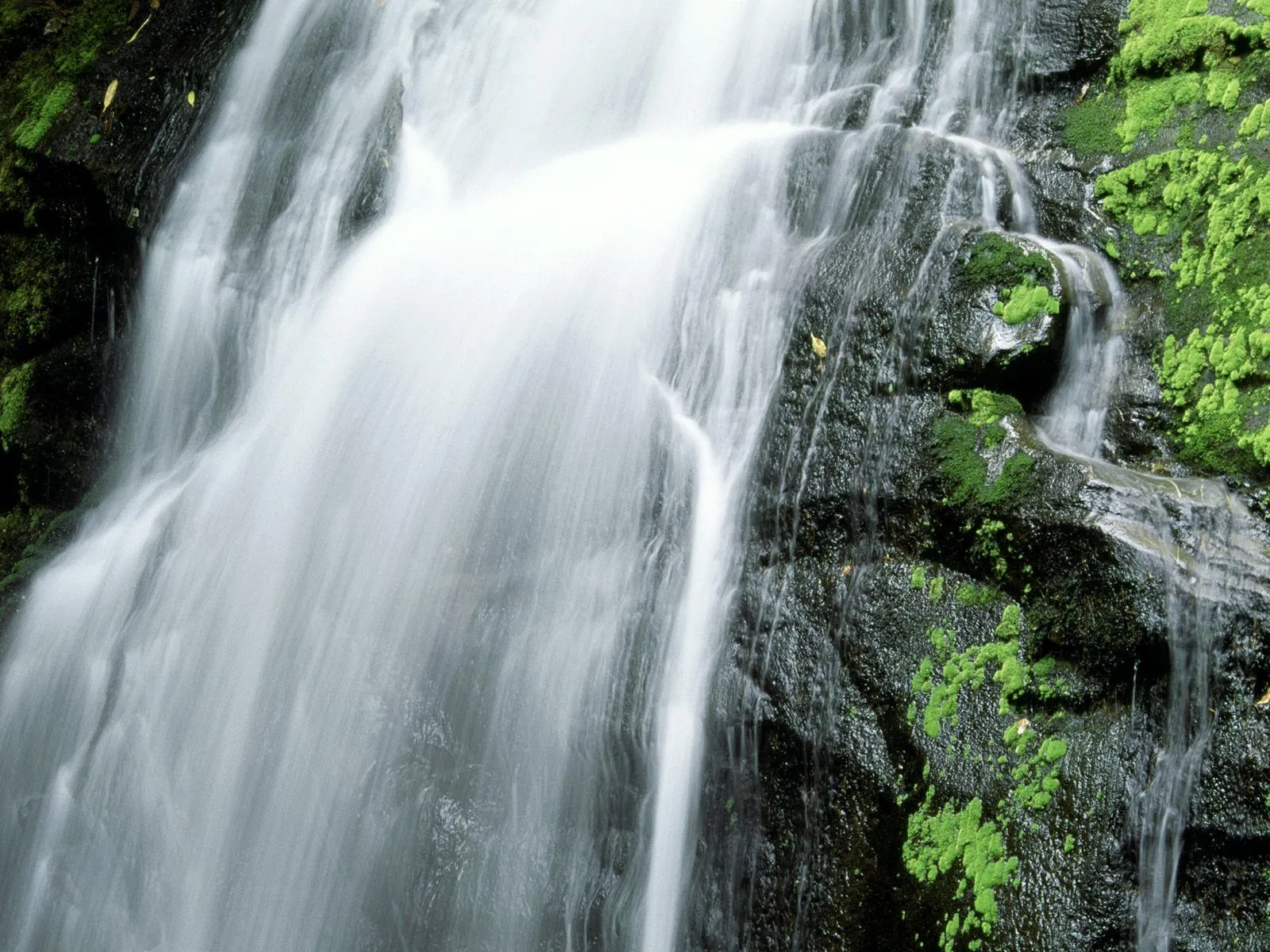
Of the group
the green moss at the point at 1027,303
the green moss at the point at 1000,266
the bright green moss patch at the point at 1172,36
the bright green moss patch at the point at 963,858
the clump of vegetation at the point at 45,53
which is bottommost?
the bright green moss patch at the point at 963,858

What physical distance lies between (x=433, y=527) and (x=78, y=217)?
168 inches

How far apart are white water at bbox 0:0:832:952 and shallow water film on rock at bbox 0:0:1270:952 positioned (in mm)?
23

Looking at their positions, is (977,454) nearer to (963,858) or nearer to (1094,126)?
(963,858)

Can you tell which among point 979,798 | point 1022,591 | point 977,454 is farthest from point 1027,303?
point 979,798

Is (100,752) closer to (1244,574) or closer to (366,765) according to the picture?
(366,765)

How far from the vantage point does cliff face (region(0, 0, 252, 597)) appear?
7055mm

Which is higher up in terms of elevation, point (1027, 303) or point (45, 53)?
point (45, 53)

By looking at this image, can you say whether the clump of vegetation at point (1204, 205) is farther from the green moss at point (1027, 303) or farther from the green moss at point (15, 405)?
the green moss at point (15, 405)

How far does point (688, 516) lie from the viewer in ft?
14.7

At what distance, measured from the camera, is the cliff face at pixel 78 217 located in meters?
7.05

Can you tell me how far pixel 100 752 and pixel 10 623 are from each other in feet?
4.25

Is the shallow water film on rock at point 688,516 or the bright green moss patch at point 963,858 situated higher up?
the shallow water film on rock at point 688,516

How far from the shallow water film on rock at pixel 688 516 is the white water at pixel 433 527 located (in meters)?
0.02


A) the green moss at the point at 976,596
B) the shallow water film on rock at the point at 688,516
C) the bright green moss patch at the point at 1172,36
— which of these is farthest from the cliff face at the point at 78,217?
the bright green moss patch at the point at 1172,36
